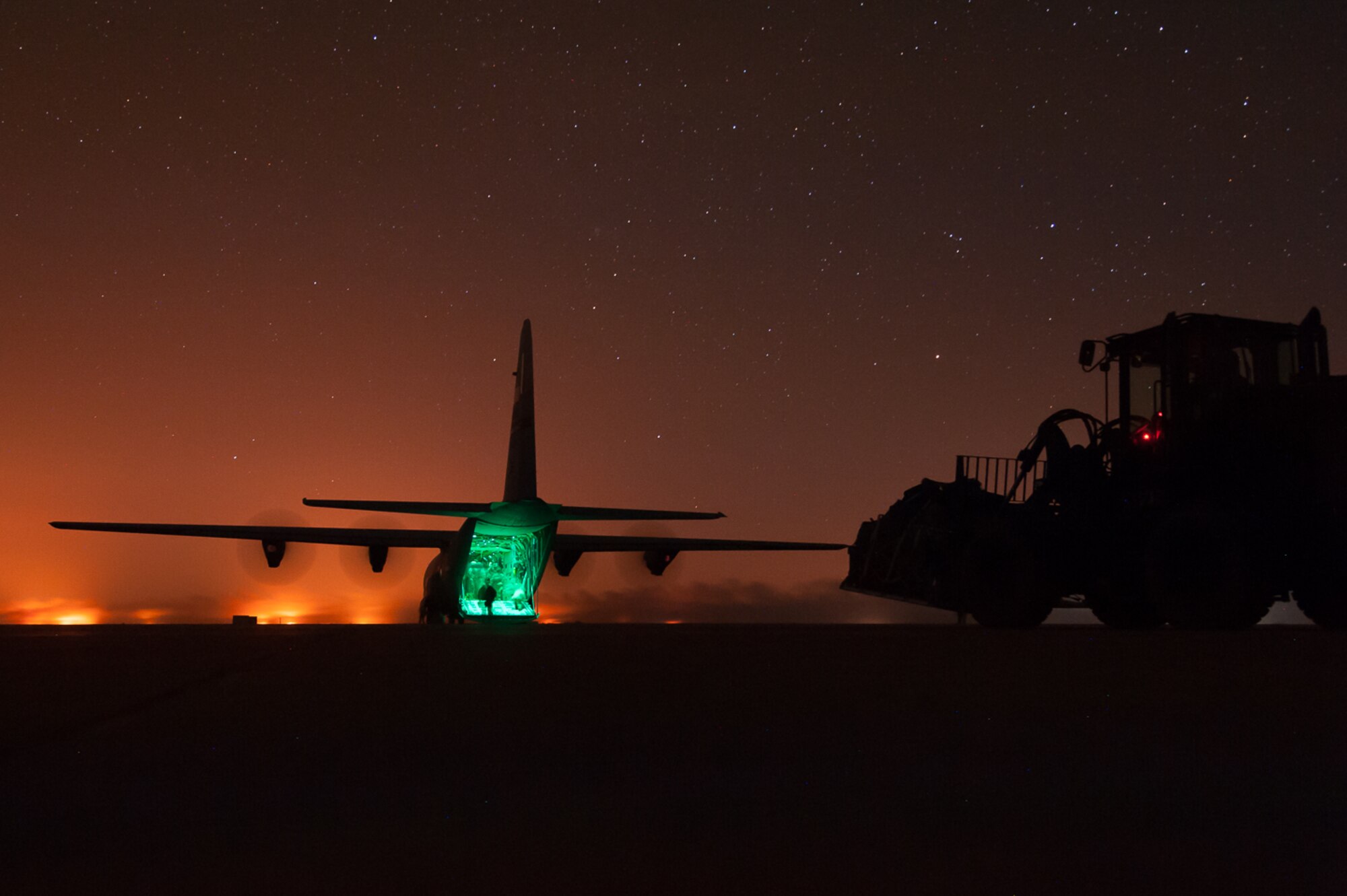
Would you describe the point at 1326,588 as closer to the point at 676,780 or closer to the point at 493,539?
the point at 676,780

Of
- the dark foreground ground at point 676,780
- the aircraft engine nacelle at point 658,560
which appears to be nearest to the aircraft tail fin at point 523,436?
the aircraft engine nacelle at point 658,560

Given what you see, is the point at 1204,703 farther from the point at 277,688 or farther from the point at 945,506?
the point at 945,506

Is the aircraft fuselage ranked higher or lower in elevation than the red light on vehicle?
lower

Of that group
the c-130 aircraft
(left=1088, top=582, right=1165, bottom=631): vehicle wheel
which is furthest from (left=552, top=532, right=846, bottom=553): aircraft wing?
(left=1088, top=582, right=1165, bottom=631): vehicle wheel

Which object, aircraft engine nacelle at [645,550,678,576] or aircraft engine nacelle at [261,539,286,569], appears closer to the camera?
aircraft engine nacelle at [261,539,286,569]

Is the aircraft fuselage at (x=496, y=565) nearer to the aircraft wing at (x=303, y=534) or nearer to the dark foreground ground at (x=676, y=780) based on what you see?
the aircraft wing at (x=303, y=534)

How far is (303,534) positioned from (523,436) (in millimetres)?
6166

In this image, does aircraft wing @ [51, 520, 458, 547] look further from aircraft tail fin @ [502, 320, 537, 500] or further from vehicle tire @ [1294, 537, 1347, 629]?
vehicle tire @ [1294, 537, 1347, 629]

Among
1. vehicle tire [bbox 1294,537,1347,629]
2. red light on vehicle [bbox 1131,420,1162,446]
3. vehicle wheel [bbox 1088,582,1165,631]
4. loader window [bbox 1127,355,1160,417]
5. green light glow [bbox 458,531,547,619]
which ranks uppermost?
loader window [bbox 1127,355,1160,417]

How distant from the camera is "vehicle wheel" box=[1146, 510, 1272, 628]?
959 centimetres

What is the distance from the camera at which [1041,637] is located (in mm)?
7883

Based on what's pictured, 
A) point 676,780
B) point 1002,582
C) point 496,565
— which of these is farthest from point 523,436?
point 676,780

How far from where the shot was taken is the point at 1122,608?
40.1 feet

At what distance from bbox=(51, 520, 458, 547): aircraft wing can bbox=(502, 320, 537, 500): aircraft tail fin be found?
6.86 ft
